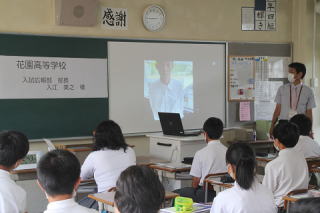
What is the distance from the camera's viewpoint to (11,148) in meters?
2.62

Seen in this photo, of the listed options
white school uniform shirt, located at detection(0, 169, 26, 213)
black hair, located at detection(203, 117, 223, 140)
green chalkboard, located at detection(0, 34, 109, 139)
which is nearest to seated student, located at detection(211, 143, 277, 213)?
white school uniform shirt, located at detection(0, 169, 26, 213)

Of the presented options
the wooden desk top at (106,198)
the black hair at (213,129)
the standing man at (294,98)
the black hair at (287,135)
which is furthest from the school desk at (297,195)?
the standing man at (294,98)

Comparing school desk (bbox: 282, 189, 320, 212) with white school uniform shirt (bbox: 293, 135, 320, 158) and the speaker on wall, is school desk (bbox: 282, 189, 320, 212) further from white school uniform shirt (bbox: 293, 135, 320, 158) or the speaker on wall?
the speaker on wall

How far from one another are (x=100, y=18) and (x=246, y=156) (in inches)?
136

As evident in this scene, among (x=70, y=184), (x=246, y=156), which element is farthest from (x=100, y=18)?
(x=70, y=184)

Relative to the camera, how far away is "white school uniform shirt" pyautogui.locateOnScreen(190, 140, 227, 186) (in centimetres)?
392

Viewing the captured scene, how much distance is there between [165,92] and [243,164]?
11.8ft

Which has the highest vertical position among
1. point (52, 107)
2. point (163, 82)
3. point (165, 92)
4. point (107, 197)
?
point (163, 82)

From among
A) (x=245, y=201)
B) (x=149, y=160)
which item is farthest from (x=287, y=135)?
(x=149, y=160)

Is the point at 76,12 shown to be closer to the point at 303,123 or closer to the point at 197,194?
the point at 197,194

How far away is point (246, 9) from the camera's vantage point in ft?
21.6

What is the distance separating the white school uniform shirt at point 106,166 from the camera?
359 cm

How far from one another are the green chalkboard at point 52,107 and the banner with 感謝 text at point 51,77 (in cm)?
6

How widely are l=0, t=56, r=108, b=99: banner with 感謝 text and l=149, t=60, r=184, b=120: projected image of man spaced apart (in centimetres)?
71
